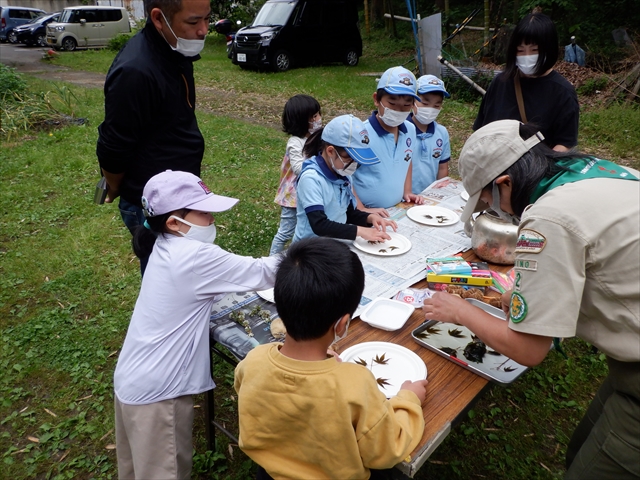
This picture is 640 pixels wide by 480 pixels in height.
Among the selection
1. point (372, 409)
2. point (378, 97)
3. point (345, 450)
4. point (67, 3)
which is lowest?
point (67, 3)

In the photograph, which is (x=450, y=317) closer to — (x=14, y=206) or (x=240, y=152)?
(x=14, y=206)

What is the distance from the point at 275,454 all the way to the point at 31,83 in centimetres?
1304

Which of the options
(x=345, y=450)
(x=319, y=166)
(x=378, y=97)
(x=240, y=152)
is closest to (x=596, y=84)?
(x=240, y=152)

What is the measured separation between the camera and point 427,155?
3.71 meters

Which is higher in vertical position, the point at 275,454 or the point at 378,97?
the point at 378,97

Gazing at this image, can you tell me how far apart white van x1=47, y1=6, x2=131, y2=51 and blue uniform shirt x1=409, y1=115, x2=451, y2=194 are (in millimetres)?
20249

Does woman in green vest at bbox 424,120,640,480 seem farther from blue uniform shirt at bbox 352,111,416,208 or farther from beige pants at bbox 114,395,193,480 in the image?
blue uniform shirt at bbox 352,111,416,208

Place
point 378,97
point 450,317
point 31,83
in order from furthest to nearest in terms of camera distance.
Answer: point 31,83 → point 378,97 → point 450,317

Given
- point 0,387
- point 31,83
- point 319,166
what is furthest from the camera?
point 31,83

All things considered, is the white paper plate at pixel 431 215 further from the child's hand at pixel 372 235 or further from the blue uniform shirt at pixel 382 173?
the child's hand at pixel 372 235

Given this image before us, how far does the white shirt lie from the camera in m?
1.78

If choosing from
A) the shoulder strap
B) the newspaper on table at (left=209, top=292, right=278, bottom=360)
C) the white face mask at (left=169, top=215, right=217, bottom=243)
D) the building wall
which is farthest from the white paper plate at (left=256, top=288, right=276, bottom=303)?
the building wall

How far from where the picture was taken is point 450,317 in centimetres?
161

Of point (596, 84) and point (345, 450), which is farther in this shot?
point (596, 84)
